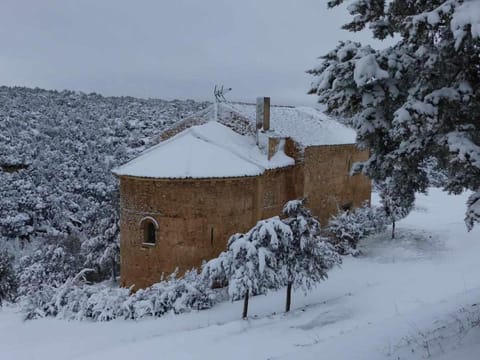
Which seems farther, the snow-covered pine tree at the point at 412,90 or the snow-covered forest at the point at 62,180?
the snow-covered forest at the point at 62,180

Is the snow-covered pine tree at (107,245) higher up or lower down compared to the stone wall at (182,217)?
lower down

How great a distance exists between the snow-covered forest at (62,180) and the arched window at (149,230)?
5.81m

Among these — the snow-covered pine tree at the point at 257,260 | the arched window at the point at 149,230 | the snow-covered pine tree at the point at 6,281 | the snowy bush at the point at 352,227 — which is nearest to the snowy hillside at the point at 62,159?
the snow-covered pine tree at the point at 6,281

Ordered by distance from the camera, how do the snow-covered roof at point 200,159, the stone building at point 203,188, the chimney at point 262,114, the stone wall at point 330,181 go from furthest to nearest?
the stone wall at point 330,181 → the chimney at point 262,114 → the stone building at point 203,188 → the snow-covered roof at point 200,159

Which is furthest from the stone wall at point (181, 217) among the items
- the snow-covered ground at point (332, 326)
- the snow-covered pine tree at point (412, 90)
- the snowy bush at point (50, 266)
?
the snow-covered pine tree at point (412, 90)

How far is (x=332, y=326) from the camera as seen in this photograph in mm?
11859

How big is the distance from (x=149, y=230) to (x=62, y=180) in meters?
28.1

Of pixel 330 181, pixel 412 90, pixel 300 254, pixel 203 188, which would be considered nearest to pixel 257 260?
pixel 300 254

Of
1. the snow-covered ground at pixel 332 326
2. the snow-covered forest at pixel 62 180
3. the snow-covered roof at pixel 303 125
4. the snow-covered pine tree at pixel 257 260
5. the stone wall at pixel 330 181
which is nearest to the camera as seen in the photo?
the snow-covered ground at pixel 332 326

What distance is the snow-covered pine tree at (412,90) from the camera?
6133mm

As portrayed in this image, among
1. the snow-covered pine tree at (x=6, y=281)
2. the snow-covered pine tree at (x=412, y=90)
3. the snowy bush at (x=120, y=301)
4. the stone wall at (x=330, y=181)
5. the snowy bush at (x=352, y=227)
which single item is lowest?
the snow-covered pine tree at (x=6, y=281)

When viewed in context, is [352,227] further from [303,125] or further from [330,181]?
[303,125]

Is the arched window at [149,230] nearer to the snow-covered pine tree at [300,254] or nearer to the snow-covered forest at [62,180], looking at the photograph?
the snow-covered pine tree at [300,254]

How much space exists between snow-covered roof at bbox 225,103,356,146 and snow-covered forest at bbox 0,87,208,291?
8.03m
